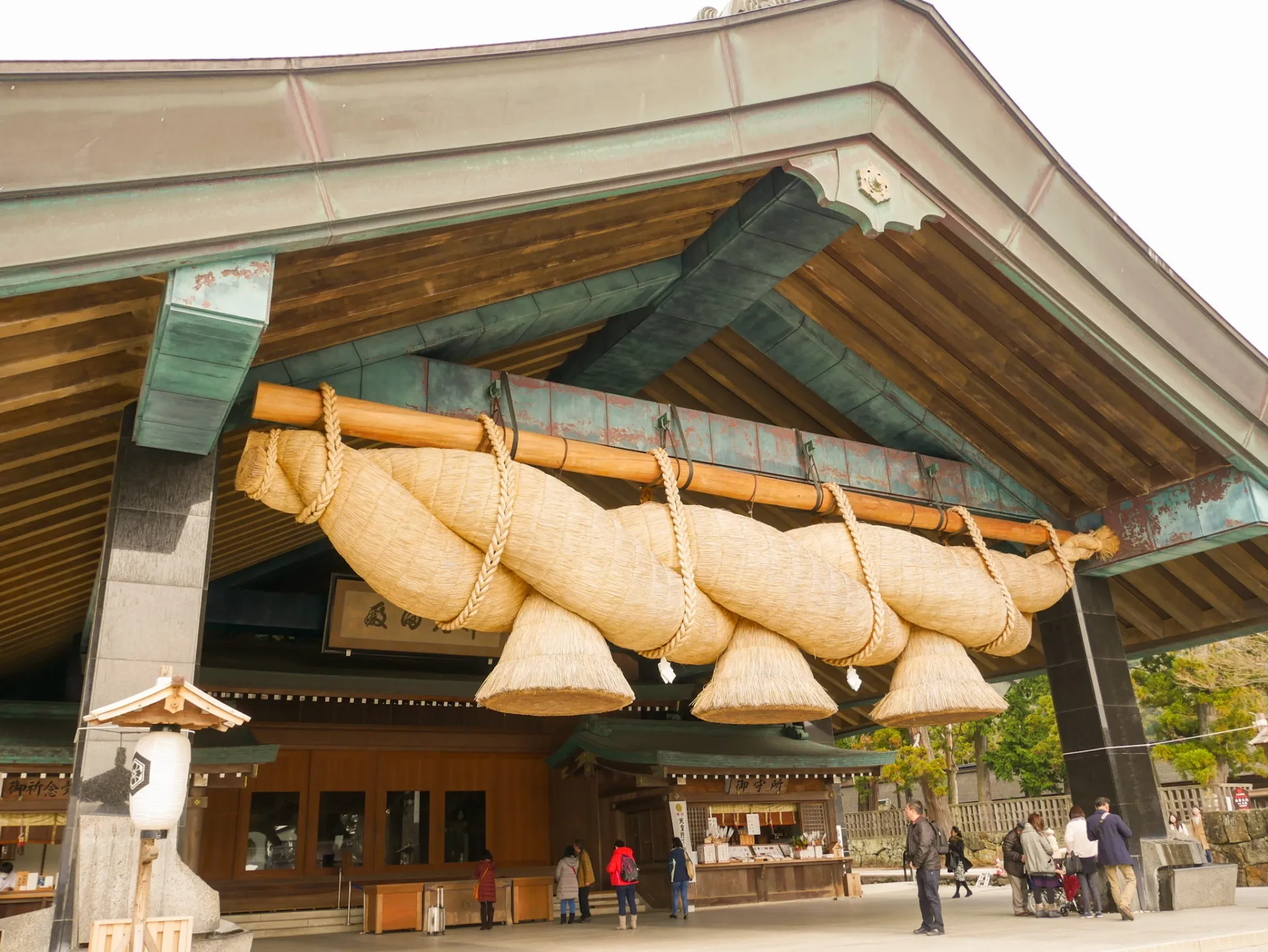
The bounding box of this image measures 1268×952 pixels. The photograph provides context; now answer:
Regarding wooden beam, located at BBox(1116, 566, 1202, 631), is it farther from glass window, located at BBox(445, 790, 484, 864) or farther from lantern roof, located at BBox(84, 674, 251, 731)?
glass window, located at BBox(445, 790, 484, 864)

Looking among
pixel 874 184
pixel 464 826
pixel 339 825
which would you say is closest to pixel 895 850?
pixel 464 826

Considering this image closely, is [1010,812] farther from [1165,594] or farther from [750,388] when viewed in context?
[750,388]

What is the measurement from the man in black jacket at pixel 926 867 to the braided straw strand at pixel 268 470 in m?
5.45

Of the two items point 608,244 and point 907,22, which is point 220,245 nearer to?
point 608,244

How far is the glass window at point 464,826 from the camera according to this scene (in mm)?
12102

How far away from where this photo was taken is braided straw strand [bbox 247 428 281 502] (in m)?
4.48

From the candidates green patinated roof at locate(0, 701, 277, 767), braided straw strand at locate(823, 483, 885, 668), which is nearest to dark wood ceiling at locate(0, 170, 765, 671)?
braided straw strand at locate(823, 483, 885, 668)

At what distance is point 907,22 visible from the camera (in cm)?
505

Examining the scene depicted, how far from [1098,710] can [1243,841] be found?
30.2ft

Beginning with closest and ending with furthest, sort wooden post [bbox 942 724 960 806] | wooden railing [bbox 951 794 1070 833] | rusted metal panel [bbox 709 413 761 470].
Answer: rusted metal panel [bbox 709 413 761 470] < wooden railing [bbox 951 794 1070 833] < wooden post [bbox 942 724 960 806]

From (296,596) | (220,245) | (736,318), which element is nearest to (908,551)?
(736,318)

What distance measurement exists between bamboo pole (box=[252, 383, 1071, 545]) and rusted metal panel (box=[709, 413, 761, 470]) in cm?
18

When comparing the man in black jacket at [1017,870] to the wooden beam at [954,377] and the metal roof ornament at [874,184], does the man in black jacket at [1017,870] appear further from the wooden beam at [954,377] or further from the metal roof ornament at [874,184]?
the metal roof ornament at [874,184]

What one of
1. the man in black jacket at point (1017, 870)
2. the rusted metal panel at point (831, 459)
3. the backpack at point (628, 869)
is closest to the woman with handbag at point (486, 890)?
the backpack at point (628, 869)
